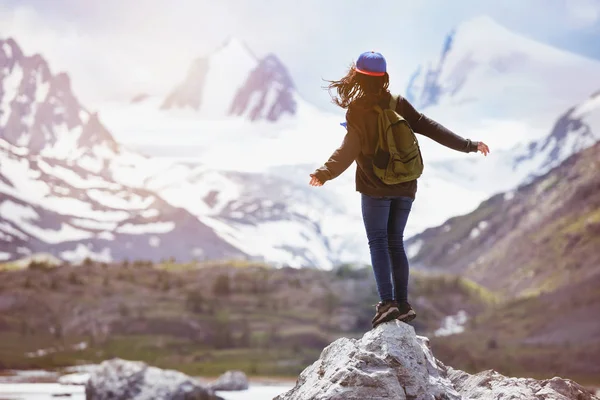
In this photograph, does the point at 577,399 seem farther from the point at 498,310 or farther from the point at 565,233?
the point at 565,233

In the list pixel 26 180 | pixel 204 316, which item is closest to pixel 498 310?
pixel 204 316

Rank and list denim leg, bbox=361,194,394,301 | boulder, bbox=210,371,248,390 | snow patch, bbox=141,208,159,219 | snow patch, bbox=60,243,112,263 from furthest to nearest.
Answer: snow patch, bbox=141,208,159,219 → snow patch, bbox=60,243,112,263 → boulder, bbox=210,371,248,390 → denim leg, bbox=361,194,394,301

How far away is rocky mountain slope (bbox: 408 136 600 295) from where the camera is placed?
4520 inches

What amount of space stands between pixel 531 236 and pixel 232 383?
294 ft

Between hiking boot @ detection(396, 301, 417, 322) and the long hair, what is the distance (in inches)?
62.4

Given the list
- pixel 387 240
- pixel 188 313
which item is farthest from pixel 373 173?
pixel 188 313

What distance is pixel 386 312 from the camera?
7039 millimetres

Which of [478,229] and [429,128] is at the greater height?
[478,229]

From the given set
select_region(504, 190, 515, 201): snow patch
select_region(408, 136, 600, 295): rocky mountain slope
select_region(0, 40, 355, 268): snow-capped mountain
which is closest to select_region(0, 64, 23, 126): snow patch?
select_region(0, 40, 355, 268): snow-capped mountain

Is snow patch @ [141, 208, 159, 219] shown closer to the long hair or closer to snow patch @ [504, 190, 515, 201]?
snow patch @ [504, 190, 515, 201]

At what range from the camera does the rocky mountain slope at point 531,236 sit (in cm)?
11481

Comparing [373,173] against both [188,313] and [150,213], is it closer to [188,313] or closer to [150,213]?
[188,313]

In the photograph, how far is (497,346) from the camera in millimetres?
85812

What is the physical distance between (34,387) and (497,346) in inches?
1917
